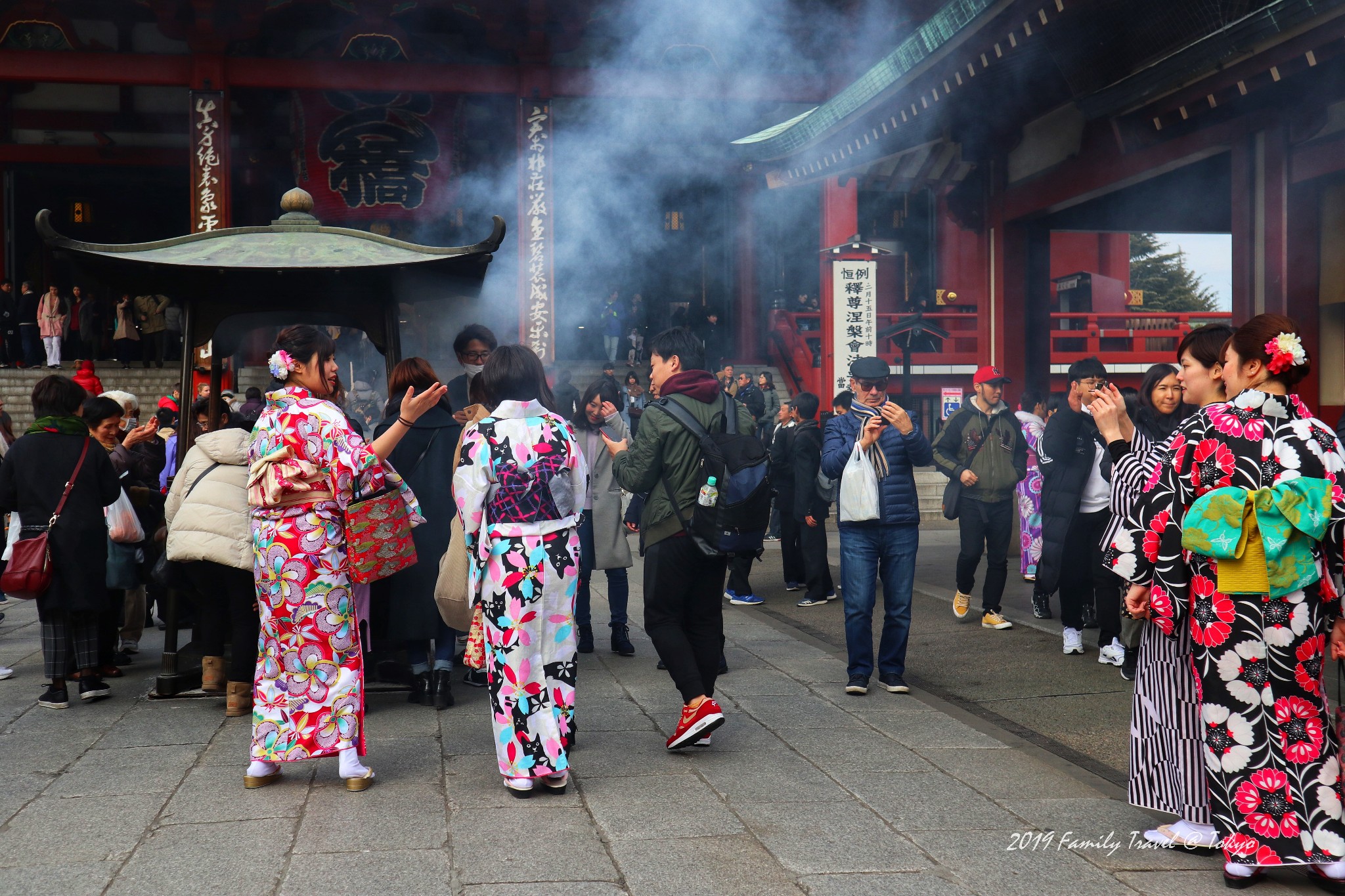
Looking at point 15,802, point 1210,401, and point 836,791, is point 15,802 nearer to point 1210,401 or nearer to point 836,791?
point 836,791

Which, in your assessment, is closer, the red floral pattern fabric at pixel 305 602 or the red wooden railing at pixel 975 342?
the red floral pattern fabric at pixel 305 602

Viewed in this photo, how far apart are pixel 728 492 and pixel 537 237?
10156mm

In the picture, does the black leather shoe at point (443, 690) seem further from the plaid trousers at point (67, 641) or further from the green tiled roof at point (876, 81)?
the green tiled roof at point (876, 81)

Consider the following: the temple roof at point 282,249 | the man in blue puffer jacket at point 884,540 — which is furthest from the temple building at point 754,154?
the man in blue puffer jacket at point 884,540

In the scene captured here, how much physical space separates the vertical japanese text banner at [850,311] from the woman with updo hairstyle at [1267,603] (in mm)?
9550

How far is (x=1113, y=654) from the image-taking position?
19.4 feet

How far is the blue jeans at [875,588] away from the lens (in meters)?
5.31

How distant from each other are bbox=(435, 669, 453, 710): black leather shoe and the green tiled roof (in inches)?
214

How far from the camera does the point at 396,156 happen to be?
15516 millimetres

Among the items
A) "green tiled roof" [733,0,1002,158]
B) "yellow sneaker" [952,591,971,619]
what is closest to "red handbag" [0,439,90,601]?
"yellow sneaker" [952,591,971,619]

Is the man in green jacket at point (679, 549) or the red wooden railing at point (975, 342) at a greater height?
the red wooden railing at point (975, 342)

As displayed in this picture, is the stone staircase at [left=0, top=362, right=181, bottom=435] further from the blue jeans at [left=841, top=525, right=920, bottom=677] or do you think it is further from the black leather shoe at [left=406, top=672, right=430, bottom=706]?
the blue jeans at [left=841, top=525, right=920, bottom=677]

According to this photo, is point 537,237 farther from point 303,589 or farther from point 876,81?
point 303,589

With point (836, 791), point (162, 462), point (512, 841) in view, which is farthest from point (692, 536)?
point (162, 462)
